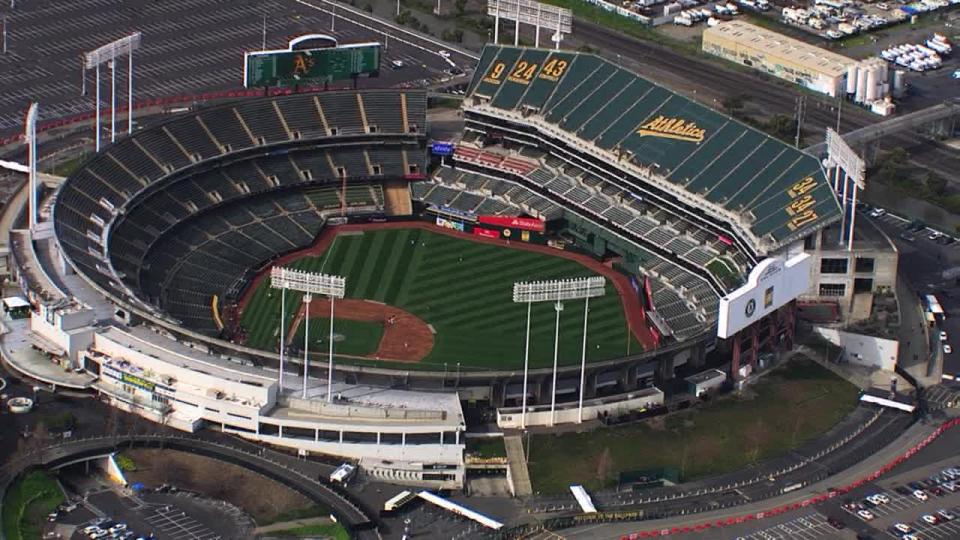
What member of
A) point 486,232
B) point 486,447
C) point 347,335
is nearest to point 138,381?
point 347,335

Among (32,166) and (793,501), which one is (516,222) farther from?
(793,501)

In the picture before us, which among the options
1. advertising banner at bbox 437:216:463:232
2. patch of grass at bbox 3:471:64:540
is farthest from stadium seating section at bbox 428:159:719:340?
patch of grass at bbox 3:471:64:540

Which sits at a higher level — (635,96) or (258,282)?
(635,96)

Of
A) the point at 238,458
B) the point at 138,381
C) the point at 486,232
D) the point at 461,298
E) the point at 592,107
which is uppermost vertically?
the point at 592,107

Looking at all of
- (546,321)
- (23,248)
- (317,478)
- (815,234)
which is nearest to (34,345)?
(23,248)

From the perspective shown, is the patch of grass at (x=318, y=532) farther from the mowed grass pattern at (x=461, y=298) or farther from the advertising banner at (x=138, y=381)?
the mowed grass pattern at (x=461, y=298)

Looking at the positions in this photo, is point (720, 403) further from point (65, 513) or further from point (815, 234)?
point (65, 513)
